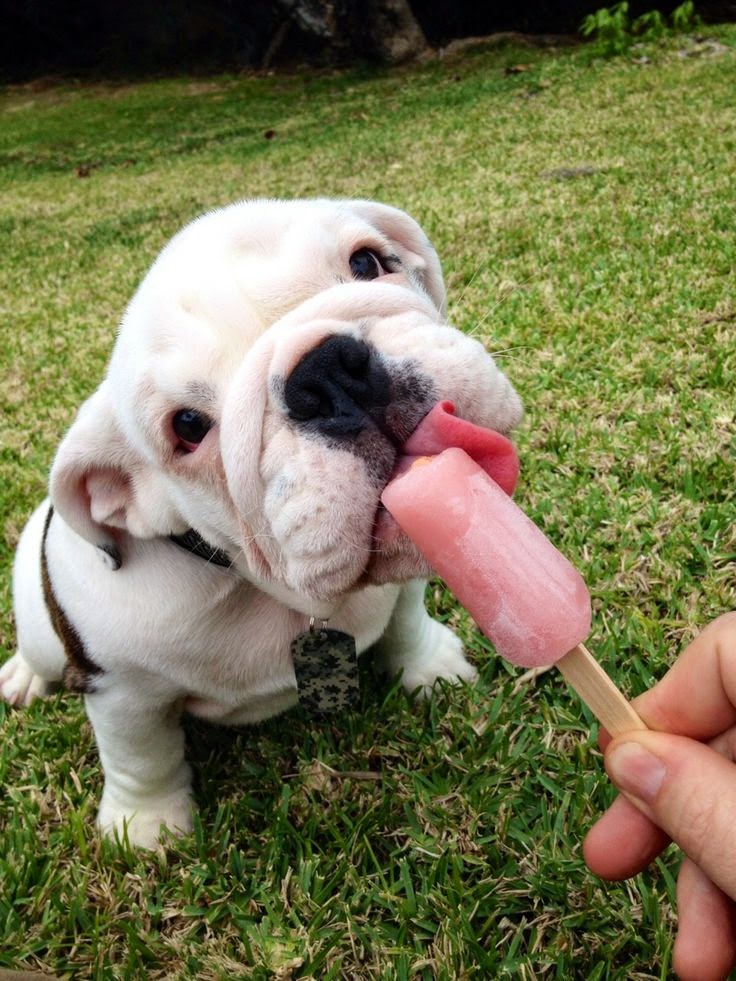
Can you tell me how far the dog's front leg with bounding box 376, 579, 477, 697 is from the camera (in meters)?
2.72

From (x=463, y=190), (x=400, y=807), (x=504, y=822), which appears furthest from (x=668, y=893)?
(x=463, y=190)

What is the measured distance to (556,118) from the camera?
10648mm

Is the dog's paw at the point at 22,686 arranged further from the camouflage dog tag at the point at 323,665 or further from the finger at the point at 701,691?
the finger at the point at 701,691

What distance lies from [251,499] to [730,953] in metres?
1.26

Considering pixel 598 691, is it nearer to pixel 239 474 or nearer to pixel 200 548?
pixel 239 474

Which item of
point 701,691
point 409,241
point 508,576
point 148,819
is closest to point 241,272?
point 409,241

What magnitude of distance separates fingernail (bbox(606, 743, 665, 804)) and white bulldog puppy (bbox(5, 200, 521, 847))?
1.93 ft

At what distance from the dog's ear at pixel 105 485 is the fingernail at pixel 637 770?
4.06 feet

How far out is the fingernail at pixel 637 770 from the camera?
1.41m

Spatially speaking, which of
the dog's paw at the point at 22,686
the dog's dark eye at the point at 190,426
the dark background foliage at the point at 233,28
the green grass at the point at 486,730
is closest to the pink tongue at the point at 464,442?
the dog's dark eye at the point at 190,426

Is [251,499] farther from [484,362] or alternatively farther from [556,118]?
[556,118]

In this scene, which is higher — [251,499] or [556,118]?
[251,499]

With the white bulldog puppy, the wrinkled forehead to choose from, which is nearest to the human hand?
the white bulldog puppy

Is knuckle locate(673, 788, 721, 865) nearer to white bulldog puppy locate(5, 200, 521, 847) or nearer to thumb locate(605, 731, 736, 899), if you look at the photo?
thumb locate(605, 731, 736, 899)
